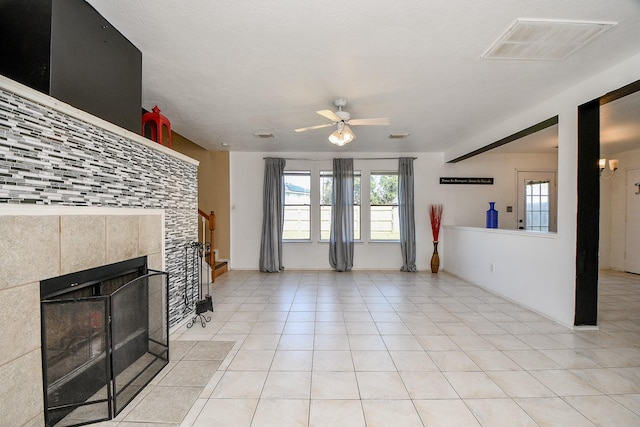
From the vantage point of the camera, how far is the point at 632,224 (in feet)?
18.9

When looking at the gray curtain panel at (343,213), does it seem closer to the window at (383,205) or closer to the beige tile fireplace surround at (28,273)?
the window at (383,205)

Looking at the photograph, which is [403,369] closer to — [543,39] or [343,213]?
[543,39]

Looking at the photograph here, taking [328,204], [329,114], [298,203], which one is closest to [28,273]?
[329,114]

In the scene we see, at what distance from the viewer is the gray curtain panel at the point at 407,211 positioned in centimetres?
604

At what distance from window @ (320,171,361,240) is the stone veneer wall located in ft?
13.8

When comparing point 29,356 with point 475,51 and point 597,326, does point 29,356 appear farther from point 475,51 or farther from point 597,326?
point 597,326

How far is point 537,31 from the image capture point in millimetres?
2086

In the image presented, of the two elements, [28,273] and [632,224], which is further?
[632,224]

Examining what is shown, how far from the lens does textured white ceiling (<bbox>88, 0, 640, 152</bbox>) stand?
188 centimetres

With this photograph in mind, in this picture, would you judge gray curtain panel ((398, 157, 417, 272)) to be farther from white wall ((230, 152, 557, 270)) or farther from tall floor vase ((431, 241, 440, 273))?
tall floor vase ((431, 241, 440, 273))

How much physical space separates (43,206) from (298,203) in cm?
490

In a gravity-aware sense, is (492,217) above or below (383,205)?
below

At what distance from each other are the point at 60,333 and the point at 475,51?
349 cm

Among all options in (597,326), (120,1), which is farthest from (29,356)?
(597,326)
